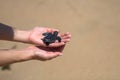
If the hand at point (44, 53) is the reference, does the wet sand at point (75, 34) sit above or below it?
above

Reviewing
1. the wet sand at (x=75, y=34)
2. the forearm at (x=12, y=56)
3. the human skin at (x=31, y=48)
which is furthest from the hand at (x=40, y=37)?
the wet sand at (x=75, y=34)

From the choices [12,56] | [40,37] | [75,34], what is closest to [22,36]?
[40,37]

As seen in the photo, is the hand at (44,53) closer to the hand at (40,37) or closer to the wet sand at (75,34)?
the hand at (40,37)

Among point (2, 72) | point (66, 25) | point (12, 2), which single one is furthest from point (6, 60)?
point (12, 2)

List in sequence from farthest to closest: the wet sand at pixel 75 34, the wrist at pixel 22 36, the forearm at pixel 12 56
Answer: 1. the wet sand at pixel 75 34
2. the wrist at pixel 22 36
3. the forearm at pixel 12 56

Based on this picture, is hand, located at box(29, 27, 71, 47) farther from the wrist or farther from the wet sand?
the wet sand

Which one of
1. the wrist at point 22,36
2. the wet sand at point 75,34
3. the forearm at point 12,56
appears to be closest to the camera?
the forearm at point 12,56

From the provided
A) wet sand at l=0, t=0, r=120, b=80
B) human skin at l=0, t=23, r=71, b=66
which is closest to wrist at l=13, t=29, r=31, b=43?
human skin at l=0, t=23, r=71, b=66
